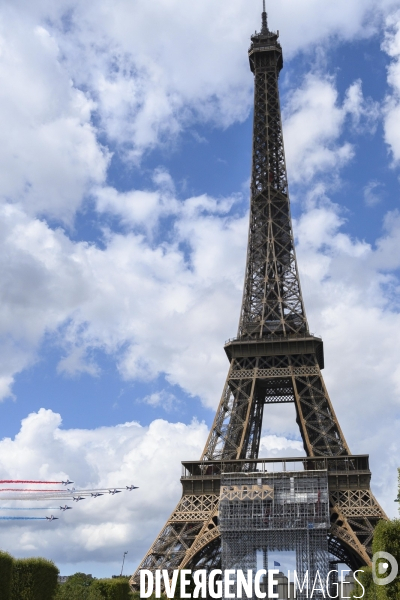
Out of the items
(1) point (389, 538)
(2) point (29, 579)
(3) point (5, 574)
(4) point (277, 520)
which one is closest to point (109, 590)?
(2) point (29, 579)

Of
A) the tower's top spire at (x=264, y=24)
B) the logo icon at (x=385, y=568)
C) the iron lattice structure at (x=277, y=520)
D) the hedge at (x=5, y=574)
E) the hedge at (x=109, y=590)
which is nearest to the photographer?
the logo icon at (x=385, y=568)

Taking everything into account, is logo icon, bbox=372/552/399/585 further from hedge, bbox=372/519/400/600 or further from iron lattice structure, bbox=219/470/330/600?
iron lattice structure, bbox=219/470/330/600

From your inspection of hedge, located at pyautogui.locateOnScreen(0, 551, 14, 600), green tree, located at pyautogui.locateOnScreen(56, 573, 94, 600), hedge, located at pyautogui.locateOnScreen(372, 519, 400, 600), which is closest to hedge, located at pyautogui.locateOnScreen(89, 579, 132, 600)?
green tree, located at pyautogui.locateOnScreen(56, 573, 94, 600)

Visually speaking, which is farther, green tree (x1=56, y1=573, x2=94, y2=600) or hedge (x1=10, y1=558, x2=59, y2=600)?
green tree (x1=56, y1=573, x2=94, y2=600)

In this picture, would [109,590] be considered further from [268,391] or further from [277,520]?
[268,391]

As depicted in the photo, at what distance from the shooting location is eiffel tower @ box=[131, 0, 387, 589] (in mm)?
55281

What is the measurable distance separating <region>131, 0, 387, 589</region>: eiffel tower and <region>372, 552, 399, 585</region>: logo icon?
1744cm

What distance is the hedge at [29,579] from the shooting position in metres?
37.2

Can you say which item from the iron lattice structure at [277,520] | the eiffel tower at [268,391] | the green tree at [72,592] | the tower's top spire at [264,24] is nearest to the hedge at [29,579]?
the green tree at [72,592]

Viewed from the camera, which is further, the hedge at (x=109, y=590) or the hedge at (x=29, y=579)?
the hedge at (x=109, y=590)

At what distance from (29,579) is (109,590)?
10.3 meters

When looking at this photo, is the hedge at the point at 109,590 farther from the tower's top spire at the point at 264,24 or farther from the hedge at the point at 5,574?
the tower's top spire at the point at 264,24

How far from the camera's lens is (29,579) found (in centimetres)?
3728

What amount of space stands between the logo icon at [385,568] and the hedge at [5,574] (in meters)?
17.3
